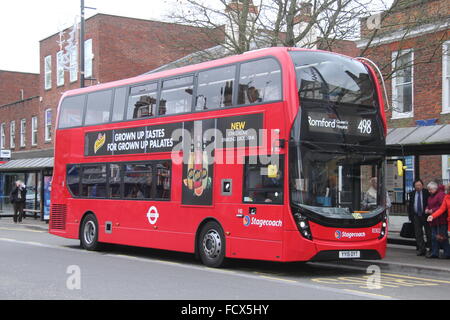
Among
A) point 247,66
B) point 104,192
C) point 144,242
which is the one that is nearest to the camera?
point 247,66

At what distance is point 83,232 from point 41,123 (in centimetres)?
2561

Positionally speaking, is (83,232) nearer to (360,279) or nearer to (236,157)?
(236,157)

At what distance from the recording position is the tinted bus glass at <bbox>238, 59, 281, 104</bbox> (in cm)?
1216

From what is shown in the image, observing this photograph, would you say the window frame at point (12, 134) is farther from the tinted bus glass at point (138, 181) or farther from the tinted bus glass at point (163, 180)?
the tinted bus glass at point (163, 180)

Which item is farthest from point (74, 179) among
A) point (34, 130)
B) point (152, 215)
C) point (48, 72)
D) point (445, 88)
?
point (34, 130)

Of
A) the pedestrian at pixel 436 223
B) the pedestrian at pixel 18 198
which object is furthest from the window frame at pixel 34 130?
the pedestrian at pixel 436 223

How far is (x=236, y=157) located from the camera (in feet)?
42.3

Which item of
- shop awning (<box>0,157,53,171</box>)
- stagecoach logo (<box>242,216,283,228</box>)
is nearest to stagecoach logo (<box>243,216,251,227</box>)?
stagecoach logo (<box>242,216,283,228</box>)

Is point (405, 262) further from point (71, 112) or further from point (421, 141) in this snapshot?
point (71, 112)

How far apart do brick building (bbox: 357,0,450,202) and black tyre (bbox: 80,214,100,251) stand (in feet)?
25.6

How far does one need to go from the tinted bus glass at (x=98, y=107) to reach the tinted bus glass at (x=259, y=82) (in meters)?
5.15

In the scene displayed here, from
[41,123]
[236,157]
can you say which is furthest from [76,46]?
[236,157]

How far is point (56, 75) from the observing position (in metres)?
40.8

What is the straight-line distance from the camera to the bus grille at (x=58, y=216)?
60.6 feet
